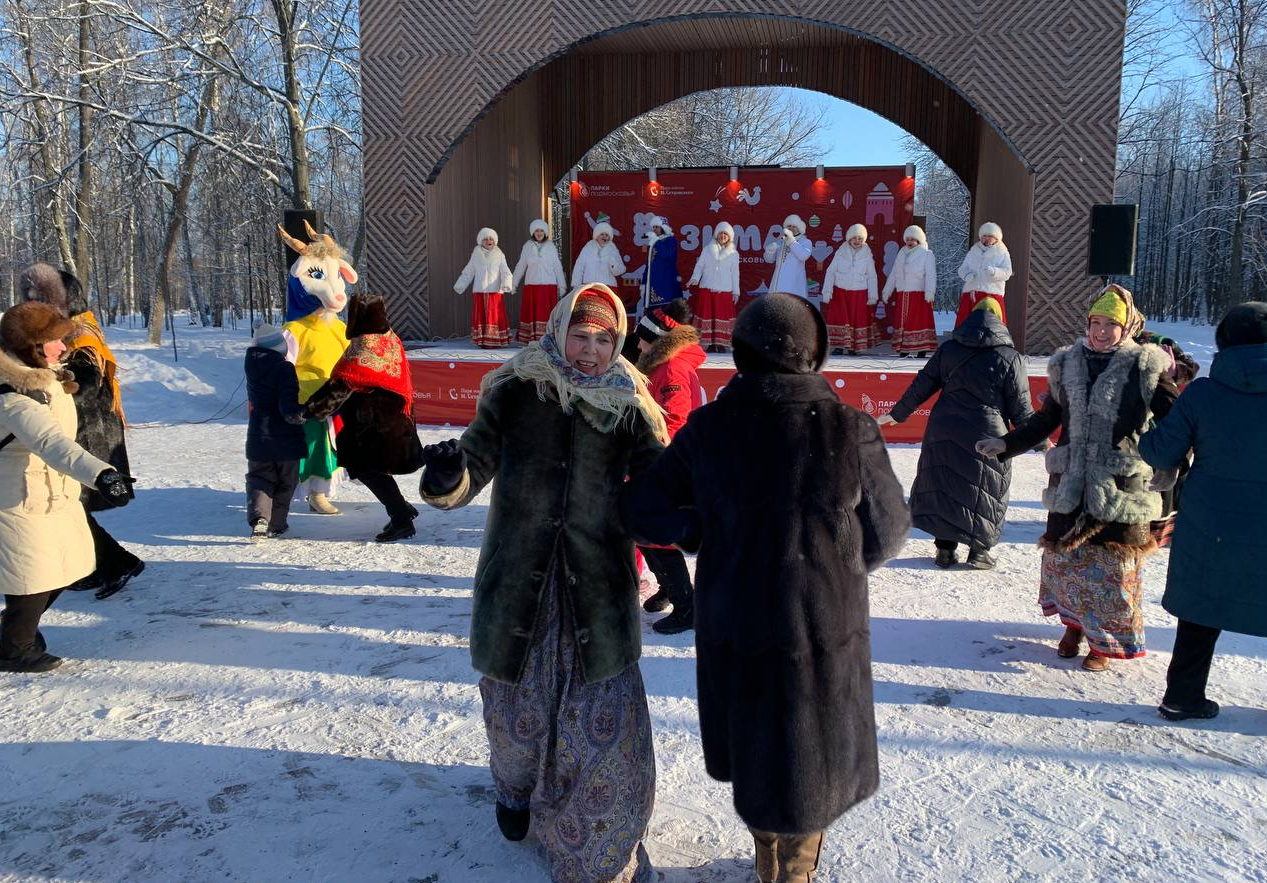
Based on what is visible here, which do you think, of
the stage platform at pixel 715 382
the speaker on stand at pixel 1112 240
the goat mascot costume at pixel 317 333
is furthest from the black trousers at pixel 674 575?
the speaker on stand at pixel 1112 240

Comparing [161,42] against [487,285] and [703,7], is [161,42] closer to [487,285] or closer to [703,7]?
[487,285]

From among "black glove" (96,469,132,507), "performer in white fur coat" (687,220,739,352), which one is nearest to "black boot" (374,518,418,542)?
"black glove" (96,469,132,507)

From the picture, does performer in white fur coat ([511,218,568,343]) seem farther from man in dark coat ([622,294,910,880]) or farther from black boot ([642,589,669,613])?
man in dark coat ([622,294,910,880])

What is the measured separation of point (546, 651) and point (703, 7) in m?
9.98

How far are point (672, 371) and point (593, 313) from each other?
5.72 feet

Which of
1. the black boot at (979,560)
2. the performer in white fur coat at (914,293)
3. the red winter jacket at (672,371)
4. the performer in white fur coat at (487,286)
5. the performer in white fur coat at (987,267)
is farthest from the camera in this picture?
the performer in white fur coat at (487,286)

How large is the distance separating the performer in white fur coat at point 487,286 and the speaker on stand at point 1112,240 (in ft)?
21.8

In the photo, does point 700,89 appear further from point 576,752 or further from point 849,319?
point 576,752

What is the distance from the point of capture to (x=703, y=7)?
33.4 feet

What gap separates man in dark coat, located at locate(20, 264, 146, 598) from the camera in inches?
151

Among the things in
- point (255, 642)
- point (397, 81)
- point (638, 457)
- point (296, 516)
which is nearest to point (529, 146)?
point (397, 81)

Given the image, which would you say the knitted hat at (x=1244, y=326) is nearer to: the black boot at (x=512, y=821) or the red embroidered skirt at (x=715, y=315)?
the black boot at (x=512, y=821)

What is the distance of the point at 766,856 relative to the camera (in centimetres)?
188

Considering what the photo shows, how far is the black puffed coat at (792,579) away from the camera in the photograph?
5.57 feet
